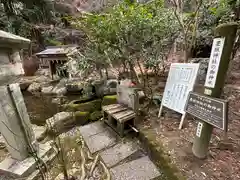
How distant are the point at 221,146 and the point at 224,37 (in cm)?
172

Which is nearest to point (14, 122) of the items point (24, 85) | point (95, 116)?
point (95, 116)

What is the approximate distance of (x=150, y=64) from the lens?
3.70 m

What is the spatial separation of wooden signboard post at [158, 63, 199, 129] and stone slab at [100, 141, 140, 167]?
1020 mm

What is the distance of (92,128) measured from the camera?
4.07 metres

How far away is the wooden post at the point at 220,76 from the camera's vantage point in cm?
175

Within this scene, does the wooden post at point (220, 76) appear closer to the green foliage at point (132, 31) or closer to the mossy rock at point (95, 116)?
the green foliage at point (132, 31)

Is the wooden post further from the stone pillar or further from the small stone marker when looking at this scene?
the stone pillar

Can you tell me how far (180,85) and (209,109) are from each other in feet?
4.34

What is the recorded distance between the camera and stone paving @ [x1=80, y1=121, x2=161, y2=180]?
8.18ft

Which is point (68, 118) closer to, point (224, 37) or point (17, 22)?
point (224, 37)

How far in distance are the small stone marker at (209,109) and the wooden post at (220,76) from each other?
0.41 ft

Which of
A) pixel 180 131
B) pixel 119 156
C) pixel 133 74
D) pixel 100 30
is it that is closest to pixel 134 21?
pixel 100 30

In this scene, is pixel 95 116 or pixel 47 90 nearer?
pixel 95 116

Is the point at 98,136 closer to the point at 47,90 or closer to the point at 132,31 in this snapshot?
the point at 132,31
